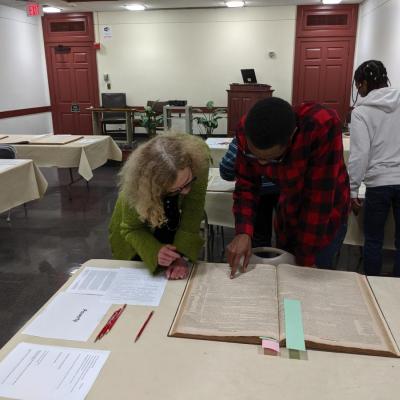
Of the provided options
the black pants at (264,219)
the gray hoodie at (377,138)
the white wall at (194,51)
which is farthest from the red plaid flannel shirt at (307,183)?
the white wall at (194,51)

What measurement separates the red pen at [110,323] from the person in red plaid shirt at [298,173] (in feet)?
1.14

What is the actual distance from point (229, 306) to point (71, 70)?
790 cm

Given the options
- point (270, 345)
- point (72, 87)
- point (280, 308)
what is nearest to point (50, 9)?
point (72, 87)

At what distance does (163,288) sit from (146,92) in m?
7.06

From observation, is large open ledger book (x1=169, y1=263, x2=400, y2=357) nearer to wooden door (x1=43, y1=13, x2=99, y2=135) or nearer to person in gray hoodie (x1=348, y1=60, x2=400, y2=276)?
person in gray hoodie (x1=348, y1=60, x2=400, y2=276)

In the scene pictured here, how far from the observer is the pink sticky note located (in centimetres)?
84

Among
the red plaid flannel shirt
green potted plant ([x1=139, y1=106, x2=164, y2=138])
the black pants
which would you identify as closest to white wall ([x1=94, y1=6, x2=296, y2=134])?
green potted plant ([x1=139, y1=106, x2=164, y2=138])

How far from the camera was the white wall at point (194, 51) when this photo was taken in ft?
23.2

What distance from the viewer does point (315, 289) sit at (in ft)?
3.49

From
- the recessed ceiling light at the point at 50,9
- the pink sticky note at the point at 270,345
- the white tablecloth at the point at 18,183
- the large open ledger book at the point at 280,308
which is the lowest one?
the white tablecloth at the point at 18,183

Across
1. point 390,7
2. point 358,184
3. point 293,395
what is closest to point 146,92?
point 390,7

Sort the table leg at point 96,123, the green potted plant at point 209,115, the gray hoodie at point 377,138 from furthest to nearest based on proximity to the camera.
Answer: the green potted plant at point 209,115 < the table leg at point 96,123 < the gray hoodie at point 377,138

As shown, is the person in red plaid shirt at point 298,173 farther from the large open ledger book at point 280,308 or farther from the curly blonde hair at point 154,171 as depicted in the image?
the curly blonde hair at point 154,171

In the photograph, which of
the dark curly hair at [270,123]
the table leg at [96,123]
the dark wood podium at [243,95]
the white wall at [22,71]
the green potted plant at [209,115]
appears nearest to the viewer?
the dark curly hair at [270,123]
